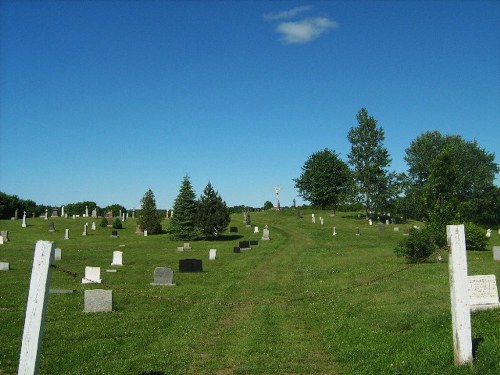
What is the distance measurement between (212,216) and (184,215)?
3034mm

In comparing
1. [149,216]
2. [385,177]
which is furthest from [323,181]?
[149,216]

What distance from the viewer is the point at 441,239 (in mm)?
25609

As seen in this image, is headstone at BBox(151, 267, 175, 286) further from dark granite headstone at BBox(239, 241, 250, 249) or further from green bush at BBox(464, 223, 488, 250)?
green bush at BBox(464, 223, 488, 250)

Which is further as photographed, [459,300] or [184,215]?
[184,215]

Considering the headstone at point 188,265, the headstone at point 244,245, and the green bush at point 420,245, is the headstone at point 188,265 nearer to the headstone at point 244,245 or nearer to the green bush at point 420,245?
the green bush at point 420,245

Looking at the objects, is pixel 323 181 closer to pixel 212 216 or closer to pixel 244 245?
pixel 212 216

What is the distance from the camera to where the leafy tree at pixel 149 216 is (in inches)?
2221

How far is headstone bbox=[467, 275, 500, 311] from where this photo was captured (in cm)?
1378

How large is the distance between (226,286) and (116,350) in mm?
10338

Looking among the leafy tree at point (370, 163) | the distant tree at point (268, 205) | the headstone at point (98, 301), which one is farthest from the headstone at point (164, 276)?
the distant tree at point (268, 205)

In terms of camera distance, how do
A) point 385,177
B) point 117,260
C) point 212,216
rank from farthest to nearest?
point 385,177 < point 212,216 < point 117,260

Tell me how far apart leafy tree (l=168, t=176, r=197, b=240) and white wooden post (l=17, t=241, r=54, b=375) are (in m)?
42.5

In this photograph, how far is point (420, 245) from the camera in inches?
1030

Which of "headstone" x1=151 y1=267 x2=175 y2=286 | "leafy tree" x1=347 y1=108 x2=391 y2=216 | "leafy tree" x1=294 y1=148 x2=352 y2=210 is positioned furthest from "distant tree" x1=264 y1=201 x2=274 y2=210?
"headstone" x1=151 y1=267 x2=175 y2=286
